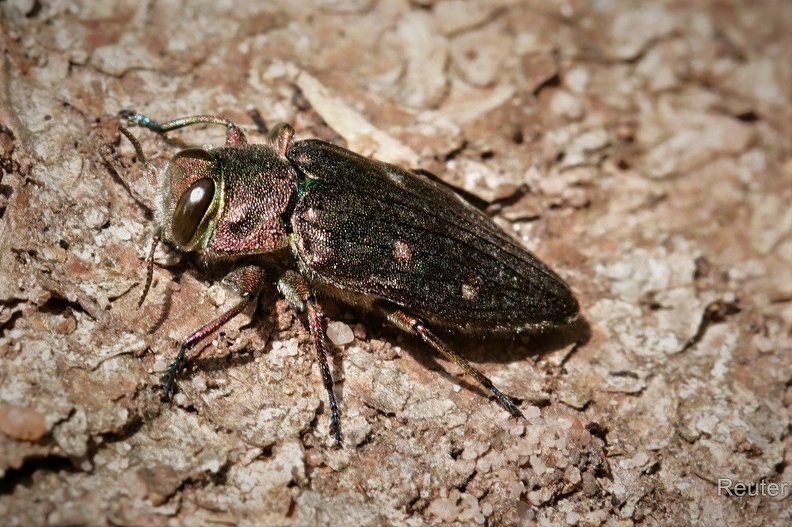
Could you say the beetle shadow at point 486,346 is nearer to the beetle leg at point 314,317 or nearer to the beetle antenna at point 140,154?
the beetle leg at point 314,317

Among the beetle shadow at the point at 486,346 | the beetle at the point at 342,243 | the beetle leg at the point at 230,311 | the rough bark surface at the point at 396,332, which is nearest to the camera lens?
the rough bark surface at the point at 396,332

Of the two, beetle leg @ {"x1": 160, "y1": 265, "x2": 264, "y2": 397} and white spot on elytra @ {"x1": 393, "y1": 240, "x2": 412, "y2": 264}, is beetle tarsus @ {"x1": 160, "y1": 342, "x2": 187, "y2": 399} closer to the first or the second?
beetle leg @ {"x1": 160, "y1": 265, "x2": 264, "y2": 397}

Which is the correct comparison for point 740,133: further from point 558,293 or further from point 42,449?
point 42,449

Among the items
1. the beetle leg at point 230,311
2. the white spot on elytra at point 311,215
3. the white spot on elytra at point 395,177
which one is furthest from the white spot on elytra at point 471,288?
the beetle leg at point 230,311

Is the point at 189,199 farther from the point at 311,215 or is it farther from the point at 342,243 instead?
the point at 342,243

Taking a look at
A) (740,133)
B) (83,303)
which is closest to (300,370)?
(83,303)
